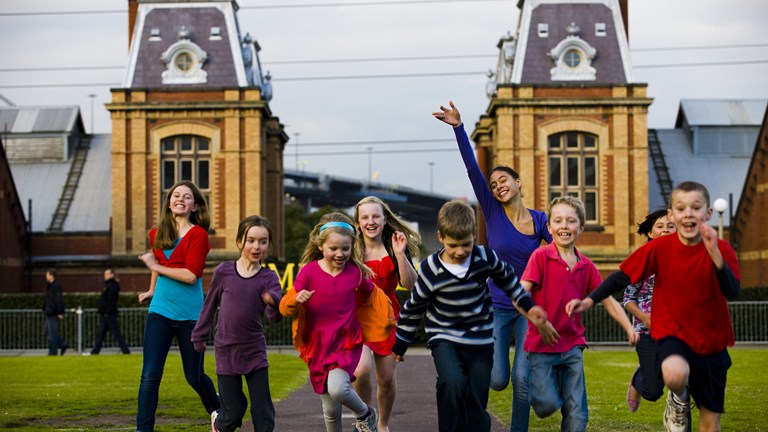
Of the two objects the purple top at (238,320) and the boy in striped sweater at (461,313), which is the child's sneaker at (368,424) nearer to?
the purple top at (238,320)

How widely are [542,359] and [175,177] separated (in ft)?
126

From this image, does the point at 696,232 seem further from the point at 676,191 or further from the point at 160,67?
the point at 160,67

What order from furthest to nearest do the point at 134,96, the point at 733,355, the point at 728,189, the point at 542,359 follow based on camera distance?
the point at 728,189 → the point at 134,96 → the point at 733,355 → the point at 542,359

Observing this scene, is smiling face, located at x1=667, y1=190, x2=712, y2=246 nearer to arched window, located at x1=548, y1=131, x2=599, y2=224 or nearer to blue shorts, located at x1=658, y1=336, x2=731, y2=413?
blue shorts, located at x1=658, y1=336, x2=731, y2=413

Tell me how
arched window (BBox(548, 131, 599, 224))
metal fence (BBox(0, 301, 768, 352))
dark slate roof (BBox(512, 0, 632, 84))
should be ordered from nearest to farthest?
metal fence (BBox(0, 301, 768, 352)) → arched window (BBox(548, 131, 599, 224)) → dark slate roof (BBox(512, 0, 632, 84))

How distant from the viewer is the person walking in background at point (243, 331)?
9.48 m

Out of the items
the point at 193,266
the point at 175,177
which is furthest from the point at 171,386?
the point at 175,177

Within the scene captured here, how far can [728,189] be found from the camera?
53344mm

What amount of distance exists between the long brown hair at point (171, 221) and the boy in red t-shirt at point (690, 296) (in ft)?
12.9

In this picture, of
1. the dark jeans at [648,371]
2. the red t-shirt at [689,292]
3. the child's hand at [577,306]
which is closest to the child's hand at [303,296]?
the child's hand at [577,306]

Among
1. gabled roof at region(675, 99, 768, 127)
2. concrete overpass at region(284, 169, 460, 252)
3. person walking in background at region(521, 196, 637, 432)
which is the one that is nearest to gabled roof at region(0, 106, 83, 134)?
gabled roof at region(675, 99, 768, 127)

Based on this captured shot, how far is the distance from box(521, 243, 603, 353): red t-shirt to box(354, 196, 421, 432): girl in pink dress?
1293mm

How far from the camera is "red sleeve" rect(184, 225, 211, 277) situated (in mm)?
10477

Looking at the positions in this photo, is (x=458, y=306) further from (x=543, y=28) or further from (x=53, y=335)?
(x=543, y=28)
